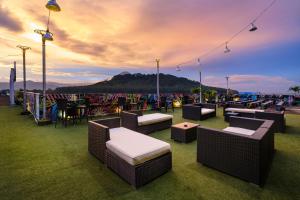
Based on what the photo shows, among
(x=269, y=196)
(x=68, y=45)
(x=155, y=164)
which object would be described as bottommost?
(x=269, y=196)

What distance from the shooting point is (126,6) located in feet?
17.0

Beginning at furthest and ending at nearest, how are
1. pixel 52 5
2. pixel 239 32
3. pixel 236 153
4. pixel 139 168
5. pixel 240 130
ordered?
1. pixel 239 32
2. pixel 52 5
3. pixel 240 130
4. pixel 236 153
5. pixel 139 168

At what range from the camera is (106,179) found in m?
2.15

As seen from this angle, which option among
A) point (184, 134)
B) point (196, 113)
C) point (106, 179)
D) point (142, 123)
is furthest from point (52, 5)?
point (196, 113)

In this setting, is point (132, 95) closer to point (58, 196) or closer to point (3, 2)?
point (3, 2)

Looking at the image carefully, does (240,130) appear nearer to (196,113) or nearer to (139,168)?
(139,168)

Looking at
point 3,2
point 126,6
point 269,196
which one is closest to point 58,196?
point 269,196

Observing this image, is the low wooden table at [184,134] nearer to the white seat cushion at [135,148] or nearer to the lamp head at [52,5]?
the white seat cushion at [135,148]

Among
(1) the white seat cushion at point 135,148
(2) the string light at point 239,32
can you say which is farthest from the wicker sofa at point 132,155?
(2) the string light at point 239,32

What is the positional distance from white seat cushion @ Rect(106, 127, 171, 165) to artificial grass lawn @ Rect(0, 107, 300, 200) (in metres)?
0.36

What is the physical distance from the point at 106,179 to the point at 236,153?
1931 millimetres

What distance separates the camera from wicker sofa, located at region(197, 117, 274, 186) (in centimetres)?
195

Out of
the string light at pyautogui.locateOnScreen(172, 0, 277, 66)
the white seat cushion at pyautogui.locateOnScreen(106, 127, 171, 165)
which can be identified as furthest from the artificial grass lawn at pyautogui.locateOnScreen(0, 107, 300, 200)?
the string light at pyautogui.locateOnScreen(172, 0, 277, 66)

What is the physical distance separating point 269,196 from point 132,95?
8.08 m
